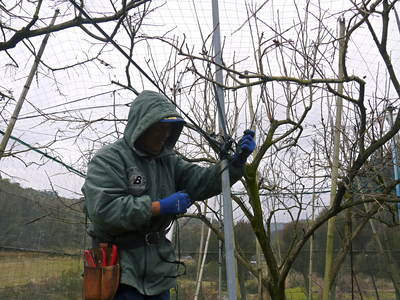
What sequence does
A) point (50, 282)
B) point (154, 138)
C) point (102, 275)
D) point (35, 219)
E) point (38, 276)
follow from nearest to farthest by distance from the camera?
1. point (102, 275)
2. point (154, 138)
3. point (35, 219)
4. point (38, 276)
5. point (50, 282)

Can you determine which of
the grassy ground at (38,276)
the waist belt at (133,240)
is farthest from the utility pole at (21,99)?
the waist belt at (133,240)

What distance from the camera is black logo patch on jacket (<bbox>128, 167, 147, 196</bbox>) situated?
1725 millimetres

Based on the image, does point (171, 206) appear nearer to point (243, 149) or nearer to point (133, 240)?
point (133, 240)

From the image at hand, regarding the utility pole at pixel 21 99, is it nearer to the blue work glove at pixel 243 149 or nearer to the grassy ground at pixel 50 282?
the grassy ground at pixel 50 282

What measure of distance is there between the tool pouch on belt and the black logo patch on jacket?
0.80 feet

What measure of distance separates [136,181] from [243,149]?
0.49m

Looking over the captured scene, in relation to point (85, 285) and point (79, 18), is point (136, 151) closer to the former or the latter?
point (85, 285)

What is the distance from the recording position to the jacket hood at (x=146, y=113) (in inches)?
68.0

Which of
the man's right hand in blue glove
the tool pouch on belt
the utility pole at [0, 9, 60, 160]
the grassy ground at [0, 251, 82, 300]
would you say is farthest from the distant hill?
the man's right hand in blue glove

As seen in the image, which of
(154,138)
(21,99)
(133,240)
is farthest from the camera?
(21,99)

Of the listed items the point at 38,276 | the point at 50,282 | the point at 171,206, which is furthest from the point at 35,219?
the point at 171,206

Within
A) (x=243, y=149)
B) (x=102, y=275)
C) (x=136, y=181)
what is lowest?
(x=102, y=275)

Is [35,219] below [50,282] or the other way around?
the other way around

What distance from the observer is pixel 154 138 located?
1.82 metres
